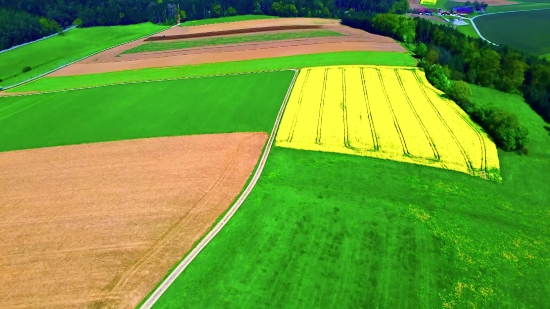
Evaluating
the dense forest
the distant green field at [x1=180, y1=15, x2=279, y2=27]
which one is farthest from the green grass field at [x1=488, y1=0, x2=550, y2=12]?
the distant green field at [x1=180, y1=15, x2=279, y2=27]

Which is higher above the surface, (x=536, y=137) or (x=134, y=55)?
(x=134, y=55)

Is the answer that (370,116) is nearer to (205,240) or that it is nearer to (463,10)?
(205,240)

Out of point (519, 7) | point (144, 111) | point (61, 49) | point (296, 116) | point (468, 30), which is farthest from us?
point (519, 7)

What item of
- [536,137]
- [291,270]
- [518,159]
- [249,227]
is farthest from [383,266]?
[536,137]

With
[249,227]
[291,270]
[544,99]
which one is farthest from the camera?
[544,99]

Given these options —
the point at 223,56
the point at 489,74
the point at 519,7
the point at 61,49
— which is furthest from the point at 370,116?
the point at 519,7

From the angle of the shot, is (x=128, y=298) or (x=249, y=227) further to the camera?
(x=249, y=227)

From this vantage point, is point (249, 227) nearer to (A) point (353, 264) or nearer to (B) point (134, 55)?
(A) point (353, 264)

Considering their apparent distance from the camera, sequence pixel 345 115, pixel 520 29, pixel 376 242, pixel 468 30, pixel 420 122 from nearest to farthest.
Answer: pixel 376 242 < pixel 420 122 < pixel 345 115 < pixel 520 29 < pixel 468 30
